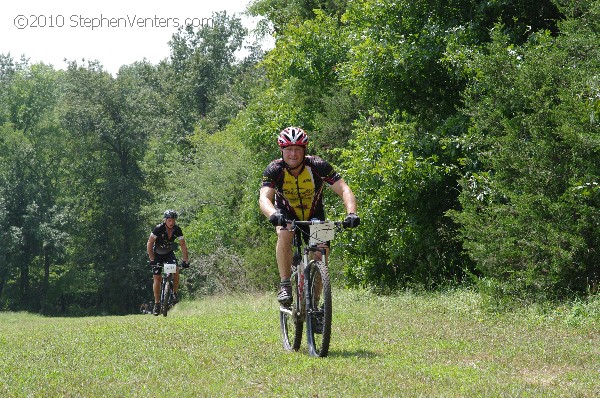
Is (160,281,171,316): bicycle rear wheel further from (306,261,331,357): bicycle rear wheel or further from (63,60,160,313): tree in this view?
(63,60,160,313): tree

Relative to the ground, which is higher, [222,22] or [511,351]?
[222,22]

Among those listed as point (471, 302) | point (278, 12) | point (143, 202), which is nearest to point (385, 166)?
point (471, 302)

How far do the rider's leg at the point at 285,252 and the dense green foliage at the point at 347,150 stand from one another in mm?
3667

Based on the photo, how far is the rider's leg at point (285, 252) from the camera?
8.86 metres

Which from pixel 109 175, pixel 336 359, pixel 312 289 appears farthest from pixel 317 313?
pixel 109 175

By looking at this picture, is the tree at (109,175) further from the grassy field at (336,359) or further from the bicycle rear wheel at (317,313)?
the bicycle rear wheel at (317,313)

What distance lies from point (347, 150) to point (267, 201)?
467 inches

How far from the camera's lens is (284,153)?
894 cm

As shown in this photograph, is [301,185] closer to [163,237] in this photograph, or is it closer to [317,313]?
[317,313]

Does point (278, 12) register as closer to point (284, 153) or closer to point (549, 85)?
point (549, 85)

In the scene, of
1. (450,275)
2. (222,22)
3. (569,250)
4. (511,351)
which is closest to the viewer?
(511,351)

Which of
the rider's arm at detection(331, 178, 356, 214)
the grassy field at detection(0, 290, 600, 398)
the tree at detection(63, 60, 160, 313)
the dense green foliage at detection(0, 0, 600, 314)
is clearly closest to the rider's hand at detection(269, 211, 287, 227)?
the rider's arm at detection(331, 178, 356, 214)

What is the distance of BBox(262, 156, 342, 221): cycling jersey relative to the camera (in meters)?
8.99

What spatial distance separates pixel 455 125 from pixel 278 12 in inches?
789
